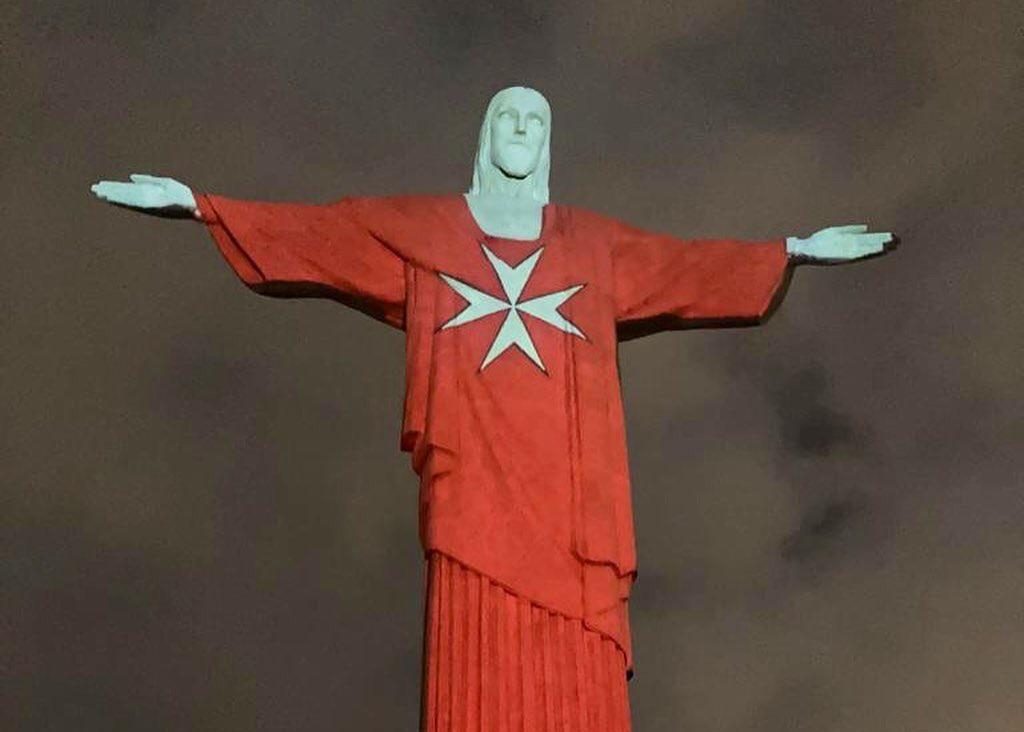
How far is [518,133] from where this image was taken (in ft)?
22.6

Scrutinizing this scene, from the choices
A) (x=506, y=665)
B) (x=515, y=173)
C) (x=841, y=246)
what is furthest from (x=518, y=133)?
(x=506, y=665)

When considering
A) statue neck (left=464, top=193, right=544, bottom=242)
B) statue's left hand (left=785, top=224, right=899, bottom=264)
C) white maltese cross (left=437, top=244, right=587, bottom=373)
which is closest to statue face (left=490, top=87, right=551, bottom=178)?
statue neck (left=464, top=193, right=544, bottom=242)

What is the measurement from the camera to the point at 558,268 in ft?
21.4

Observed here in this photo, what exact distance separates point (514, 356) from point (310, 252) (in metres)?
0.93

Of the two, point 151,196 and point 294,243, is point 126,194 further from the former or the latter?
point 294,243

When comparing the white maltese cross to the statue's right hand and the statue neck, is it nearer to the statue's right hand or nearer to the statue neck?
the statue neck

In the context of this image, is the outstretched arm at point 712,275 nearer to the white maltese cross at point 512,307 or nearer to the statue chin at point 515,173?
the white maltese cross at point 512,307

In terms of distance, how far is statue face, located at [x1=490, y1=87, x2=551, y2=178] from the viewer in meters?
6.86

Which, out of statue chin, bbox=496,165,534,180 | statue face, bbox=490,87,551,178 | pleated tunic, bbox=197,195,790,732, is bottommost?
pleated tunic, bbox=197,195,790,732

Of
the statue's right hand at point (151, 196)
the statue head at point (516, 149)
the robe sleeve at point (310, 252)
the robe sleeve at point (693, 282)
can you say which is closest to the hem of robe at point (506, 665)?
the robe sleeve at point (310, 252)

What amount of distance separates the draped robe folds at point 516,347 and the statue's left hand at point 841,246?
9 cm

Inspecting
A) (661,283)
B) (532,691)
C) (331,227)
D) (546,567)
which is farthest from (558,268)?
(532,691)

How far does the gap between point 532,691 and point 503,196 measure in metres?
2.26

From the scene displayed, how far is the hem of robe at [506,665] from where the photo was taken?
5.45 meters
